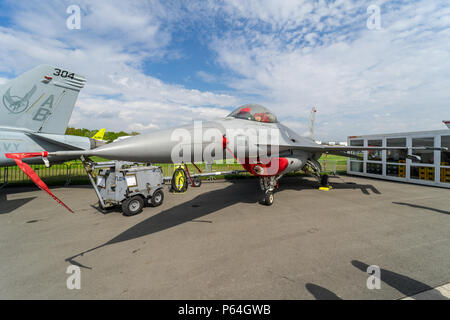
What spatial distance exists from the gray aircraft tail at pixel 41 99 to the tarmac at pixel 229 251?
10.5ft

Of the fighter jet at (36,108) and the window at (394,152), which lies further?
the window at (394,152)

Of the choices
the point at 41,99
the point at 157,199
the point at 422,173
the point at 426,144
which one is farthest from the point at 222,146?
the point at 426,144

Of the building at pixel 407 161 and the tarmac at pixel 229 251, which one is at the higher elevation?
the building at pixel 407 161

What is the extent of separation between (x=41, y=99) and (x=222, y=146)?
8243mm

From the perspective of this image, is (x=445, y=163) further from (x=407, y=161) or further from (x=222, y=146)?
(x=222, y=146)

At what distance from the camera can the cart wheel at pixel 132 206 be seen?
18.0 feet

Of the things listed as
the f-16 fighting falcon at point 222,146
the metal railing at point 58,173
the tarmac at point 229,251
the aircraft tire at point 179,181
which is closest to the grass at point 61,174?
the metal railing at point 58,173

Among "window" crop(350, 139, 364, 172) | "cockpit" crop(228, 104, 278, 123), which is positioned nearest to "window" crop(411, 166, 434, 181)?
"window" crop(350, 139, 364, 172)

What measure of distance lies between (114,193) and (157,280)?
3934 mm

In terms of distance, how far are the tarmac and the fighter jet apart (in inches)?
94.6

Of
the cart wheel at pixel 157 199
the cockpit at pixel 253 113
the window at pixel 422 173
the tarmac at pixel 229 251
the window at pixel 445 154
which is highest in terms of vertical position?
the cockpit at pixel 253 113

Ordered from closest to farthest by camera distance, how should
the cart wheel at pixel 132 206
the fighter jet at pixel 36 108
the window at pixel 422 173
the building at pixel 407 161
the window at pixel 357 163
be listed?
the cart wheel at pixel 132 206, the fighter jet at pixel 36 108, the building at pixel 407 161, the window at pixel 422 173, the window at pixel 357 163

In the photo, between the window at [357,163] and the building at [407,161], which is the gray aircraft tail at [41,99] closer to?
the building at [407,161]
